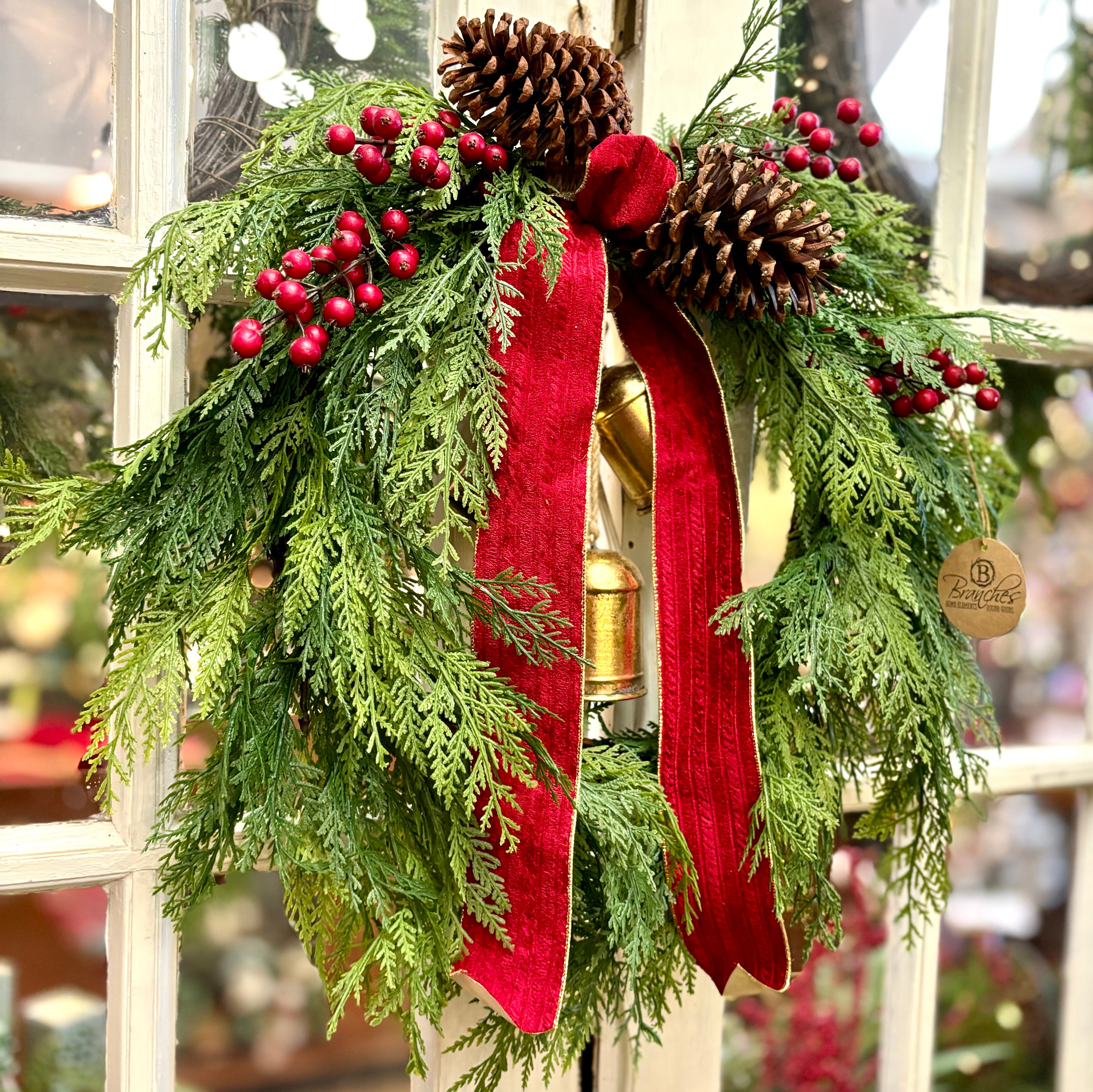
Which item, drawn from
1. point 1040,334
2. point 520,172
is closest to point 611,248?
point 520,172

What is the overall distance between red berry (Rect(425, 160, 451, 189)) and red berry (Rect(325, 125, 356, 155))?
0.15ft

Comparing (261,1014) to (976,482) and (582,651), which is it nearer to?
(582,651)

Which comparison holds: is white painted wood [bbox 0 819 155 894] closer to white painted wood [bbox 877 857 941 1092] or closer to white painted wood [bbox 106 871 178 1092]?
white painted wood [bbox 106 871 178 1092]

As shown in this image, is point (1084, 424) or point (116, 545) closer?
point (116, 545)

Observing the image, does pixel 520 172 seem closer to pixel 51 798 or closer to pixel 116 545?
pixel 116 545

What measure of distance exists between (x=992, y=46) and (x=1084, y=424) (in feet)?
1.47

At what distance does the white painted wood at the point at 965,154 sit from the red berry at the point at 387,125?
601mm

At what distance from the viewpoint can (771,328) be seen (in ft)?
2.19

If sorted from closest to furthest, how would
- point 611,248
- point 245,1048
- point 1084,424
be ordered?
1. point 611,248
2. point 245,1048
3. point 1084,424

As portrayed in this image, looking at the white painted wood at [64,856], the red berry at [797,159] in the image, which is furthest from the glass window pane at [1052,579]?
the white painted wood at [64,856]

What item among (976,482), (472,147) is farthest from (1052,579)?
(472,147)

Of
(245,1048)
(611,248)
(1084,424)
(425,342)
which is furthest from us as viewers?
(1084,424)

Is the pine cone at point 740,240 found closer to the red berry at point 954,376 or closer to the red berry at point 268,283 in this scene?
the red berry at point 954,376

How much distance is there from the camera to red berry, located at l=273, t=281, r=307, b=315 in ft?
1.64
